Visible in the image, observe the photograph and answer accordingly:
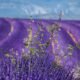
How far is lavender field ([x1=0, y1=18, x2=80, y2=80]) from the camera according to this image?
267 cm

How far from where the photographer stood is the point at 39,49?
125 inches

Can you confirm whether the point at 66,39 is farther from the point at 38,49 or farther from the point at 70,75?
the point at 70,75

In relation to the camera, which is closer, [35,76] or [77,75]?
[35,76]

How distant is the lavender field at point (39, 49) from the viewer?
2.67 meters

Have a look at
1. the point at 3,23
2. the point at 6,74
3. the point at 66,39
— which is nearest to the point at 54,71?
the point at 6,74

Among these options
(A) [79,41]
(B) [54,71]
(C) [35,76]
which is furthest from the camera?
(A) [79,41]

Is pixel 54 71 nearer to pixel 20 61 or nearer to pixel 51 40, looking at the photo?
pixel 20 61

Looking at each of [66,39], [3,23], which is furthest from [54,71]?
[3,23]

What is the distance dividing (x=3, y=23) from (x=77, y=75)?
1058 mm

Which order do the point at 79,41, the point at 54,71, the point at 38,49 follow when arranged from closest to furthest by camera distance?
1. the point at 54,71
2. the point at 38,49
3. the point at 79,41

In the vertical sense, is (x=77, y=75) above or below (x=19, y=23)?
below

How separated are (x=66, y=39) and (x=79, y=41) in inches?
5.6

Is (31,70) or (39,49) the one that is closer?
(31,70)

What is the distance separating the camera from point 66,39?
12.0ft
